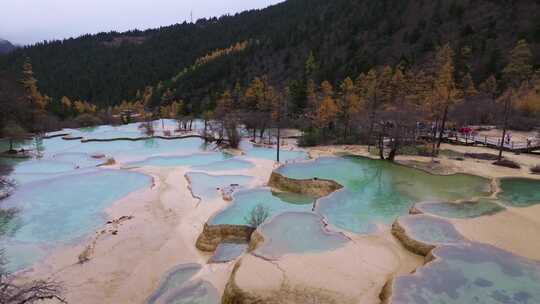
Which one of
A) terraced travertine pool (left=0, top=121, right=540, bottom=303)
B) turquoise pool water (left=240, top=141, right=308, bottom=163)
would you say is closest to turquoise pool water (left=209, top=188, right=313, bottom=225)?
terraced travertine pool (left=0, top=121, right=540, bottom=303)

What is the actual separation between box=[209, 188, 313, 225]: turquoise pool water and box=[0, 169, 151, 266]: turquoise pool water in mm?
4980

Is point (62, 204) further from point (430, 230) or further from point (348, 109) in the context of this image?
point (348, 109)

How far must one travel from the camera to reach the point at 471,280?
7590 mm

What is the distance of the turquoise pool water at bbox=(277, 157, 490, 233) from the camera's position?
12195 millimetres

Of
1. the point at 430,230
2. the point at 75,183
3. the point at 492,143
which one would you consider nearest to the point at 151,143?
the point at 75,183

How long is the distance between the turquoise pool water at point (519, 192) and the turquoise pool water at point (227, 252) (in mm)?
10987

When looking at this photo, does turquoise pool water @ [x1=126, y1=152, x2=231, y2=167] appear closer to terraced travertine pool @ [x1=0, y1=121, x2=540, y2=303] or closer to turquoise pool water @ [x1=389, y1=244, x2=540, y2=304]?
terraced travertine pool @ [x1=0, y1=121, x2=540, y2=303]

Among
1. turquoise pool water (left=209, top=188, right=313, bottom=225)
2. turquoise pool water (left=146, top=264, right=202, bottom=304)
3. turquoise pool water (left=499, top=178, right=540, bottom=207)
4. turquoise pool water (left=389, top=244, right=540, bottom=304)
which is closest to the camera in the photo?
turquoise pool water (left=389, top=244, right=540, bottom=304)

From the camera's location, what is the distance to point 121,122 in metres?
51.7

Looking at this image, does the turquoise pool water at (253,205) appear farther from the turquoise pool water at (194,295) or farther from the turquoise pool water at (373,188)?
the turquoise pool water at (194,295)

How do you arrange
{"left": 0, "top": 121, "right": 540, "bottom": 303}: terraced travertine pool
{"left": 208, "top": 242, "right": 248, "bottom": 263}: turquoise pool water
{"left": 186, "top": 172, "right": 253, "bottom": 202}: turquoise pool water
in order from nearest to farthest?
{"left": 0, "top": 121, "right": 540, "bottom": 303}: terraced travertine pool
{"left": 208, "top": 242, "right": 248, "bottom": 263}: turquoise pool water
{"left": 186, "top": 172, "right": 253, "bottom": 202}: turquoise pool water

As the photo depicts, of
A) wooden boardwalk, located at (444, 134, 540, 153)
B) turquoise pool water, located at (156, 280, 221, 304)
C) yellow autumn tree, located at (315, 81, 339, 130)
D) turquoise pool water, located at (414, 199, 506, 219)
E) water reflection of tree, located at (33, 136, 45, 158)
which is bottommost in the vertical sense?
turquoise pool water, located at (156, 280, 221, 304)

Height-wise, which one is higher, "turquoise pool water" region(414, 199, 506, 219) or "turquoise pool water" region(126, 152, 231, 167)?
"turquoise pool water" region(414, 199, 506, 219)

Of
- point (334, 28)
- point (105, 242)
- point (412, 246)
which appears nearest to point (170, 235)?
point (105, 242)
